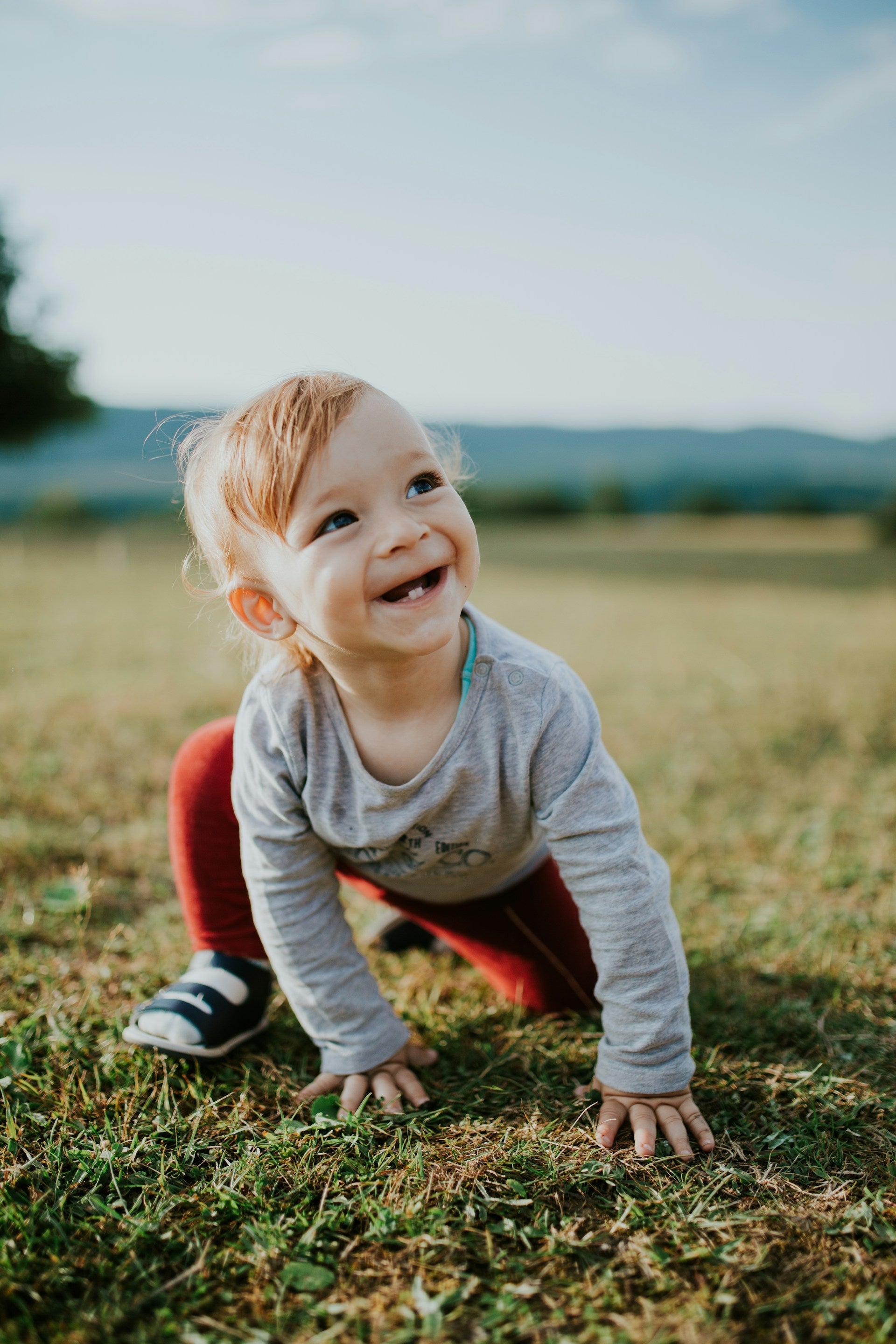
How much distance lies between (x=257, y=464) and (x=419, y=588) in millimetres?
348

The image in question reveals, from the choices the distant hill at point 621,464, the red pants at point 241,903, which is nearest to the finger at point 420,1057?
the red pants at point 241,903

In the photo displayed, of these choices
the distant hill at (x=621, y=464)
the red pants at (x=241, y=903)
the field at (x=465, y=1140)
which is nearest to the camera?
the field at (x=465, y=1140)

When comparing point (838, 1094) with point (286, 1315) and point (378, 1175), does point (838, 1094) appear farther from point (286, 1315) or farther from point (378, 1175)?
point (286, 1315)

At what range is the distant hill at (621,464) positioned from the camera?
2069 centimetres

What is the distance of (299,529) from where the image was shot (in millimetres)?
1518

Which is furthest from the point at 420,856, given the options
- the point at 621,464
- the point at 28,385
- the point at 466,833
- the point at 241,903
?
the point at 621,464

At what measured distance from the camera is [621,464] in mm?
26172

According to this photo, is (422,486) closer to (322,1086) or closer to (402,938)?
(322,1086)

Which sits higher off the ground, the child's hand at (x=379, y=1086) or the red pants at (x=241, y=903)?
the red pants at (x=241, y=903)

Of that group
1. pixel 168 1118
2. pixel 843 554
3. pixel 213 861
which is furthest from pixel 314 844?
pixel 843 554

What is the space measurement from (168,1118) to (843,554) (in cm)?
1407

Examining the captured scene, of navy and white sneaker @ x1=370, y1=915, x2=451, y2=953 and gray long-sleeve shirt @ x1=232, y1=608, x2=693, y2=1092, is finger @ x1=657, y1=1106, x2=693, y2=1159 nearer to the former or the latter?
gray long-sleeve shirt @ x1=232, y1=608, x2=693, y2=1092

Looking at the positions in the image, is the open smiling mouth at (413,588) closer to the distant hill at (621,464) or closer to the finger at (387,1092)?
the finger at (387,1092)

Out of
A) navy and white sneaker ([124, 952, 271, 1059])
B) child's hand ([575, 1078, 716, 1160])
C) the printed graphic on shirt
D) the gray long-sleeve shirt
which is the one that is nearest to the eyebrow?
the gray long-sleeve shirt
